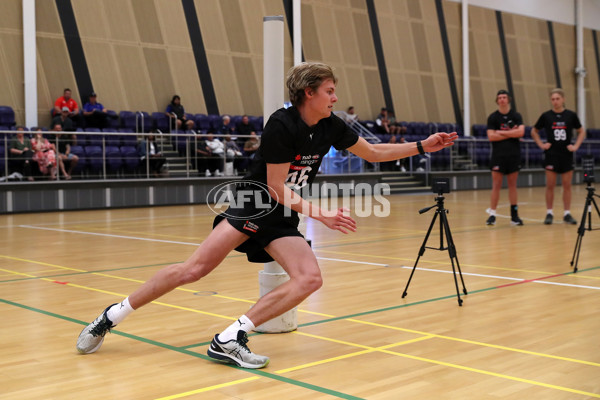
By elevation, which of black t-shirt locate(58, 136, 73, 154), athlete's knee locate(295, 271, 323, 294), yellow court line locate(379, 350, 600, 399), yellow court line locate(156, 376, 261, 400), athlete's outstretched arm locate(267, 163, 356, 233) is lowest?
yellow court line locate(379, 350, 600, 399)

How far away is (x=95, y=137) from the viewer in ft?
53.1

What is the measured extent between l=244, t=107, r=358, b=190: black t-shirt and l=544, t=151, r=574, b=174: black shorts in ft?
25.5

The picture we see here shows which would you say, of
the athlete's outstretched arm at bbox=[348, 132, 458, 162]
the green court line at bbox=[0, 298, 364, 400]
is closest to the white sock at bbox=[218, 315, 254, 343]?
the green court line at bbox=[0, 298, 364, 400]

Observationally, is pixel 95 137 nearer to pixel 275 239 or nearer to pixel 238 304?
pixel 238 304

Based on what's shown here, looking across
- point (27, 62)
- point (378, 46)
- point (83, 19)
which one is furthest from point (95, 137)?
point (378, 46)

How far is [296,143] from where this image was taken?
3818 mm

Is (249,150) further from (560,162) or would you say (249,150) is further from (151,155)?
(560,162)

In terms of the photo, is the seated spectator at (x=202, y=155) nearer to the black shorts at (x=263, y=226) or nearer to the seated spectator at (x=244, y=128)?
the seated spectator at (x=244, y=128)

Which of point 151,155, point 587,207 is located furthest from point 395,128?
point 587,207

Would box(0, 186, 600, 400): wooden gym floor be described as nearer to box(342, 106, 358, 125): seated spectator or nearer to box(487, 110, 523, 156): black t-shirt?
box(487, 110, 523, 156): black t-shirt

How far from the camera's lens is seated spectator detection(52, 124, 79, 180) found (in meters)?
15.3

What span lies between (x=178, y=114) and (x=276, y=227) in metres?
15.4

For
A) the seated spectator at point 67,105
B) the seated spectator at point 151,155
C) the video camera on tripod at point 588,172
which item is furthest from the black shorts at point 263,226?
the seated spectator at point 67,105

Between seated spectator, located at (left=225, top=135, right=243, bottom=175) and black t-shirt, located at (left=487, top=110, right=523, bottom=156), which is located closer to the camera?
black t-shirt, located at (left=487, top=110, right=523, bottom=156)
